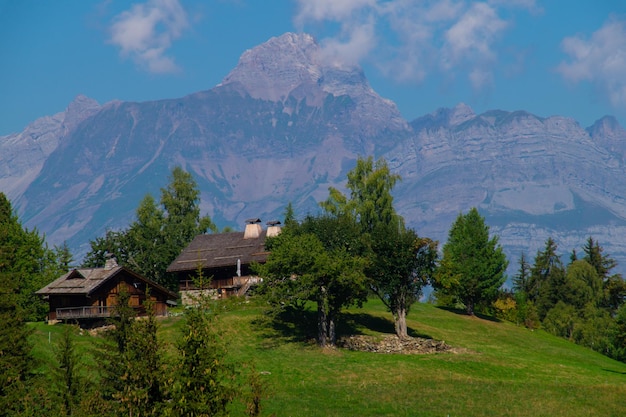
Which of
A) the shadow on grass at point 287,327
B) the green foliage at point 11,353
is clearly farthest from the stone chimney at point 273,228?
the green foliage at point 11,353

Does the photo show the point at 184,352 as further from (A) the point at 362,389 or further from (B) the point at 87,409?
(A) the point at 362,389

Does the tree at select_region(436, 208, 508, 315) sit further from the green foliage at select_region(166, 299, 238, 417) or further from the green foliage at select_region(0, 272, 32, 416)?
the green foliage at select_region(166, 299, 238, 417)

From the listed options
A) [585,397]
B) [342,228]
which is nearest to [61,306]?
[342,228]

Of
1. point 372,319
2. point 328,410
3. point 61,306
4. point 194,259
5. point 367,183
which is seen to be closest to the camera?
point 328,410

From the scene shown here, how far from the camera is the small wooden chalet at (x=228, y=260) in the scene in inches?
3639

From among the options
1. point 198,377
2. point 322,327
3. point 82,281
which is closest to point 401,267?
point 322,327

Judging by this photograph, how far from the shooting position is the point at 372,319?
267 ft

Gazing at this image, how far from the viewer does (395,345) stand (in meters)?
69.0

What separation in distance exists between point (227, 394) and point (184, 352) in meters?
2.04

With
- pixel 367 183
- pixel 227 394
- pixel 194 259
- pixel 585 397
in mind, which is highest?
pixel 367 183

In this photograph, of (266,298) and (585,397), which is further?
(266,298)

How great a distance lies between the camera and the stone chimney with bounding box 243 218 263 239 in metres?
99.0

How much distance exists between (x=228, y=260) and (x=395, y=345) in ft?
101

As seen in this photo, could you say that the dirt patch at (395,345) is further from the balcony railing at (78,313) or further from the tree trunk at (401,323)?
the balcony railing at (78,313)
